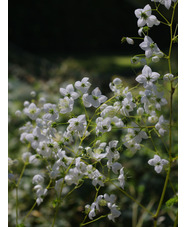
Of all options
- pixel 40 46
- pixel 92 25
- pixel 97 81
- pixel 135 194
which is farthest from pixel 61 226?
pixel 92 25

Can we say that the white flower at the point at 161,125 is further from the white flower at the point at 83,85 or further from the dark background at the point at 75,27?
the dark background at the point at 75,27

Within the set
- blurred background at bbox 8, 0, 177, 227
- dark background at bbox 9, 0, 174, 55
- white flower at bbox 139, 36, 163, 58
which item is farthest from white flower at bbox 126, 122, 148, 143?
dark background at bbox 9, 0, 174, 55

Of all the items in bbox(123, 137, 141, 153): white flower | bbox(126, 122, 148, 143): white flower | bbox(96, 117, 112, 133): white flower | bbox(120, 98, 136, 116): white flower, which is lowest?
bbox(123, 137, 141, 153): white flower

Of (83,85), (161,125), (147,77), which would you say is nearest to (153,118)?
(161,125)

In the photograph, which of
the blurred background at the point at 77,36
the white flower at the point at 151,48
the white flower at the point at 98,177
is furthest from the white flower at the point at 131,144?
the blurred background at the point at 77,36

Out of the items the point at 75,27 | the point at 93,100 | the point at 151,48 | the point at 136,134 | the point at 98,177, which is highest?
the point at 151,48

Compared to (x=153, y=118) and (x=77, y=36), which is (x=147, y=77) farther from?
(x=77, y=36)

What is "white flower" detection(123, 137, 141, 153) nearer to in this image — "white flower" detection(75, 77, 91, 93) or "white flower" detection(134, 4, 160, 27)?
"white flower" detection(75, 77, 91, 93)
